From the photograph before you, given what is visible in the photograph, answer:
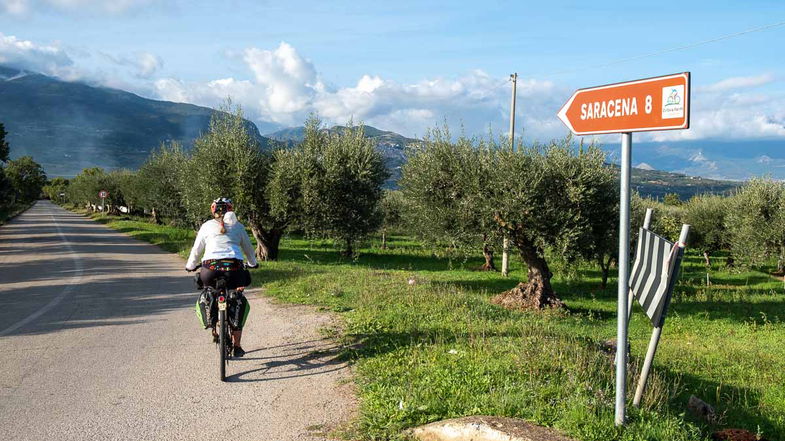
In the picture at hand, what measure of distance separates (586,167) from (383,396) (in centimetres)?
1241

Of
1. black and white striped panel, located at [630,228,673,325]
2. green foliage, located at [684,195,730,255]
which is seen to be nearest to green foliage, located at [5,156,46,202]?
green foliage, located at [684,195,730,255]

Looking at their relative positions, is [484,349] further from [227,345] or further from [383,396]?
[227,345]

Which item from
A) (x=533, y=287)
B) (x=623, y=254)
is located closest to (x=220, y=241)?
(x=623, y=254)

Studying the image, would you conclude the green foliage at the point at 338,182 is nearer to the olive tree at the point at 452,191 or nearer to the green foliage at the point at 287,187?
the green foliage at the point at 287,187

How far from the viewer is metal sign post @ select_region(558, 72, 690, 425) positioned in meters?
3.91

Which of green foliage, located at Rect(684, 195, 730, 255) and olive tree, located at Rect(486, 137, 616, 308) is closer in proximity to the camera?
olive tree, located at Rect(486, 137, 616, 308)

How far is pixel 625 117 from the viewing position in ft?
14.0

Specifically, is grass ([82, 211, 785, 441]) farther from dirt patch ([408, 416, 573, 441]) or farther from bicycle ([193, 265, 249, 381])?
bicycle ([193, 265, 249, 381])

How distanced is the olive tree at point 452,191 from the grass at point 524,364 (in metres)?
3.40

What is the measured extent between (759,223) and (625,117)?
28.0 metres

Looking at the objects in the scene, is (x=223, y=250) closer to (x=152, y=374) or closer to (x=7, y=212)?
(x=152, y=374)

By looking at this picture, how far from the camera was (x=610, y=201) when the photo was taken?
1684 cm

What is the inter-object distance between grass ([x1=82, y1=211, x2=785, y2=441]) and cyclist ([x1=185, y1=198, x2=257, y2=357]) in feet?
5.74

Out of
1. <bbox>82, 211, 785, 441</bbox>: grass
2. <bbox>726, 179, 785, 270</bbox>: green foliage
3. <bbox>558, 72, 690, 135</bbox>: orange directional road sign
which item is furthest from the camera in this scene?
<bbox>726, 179, 785, 270</bbox>: green foliage
